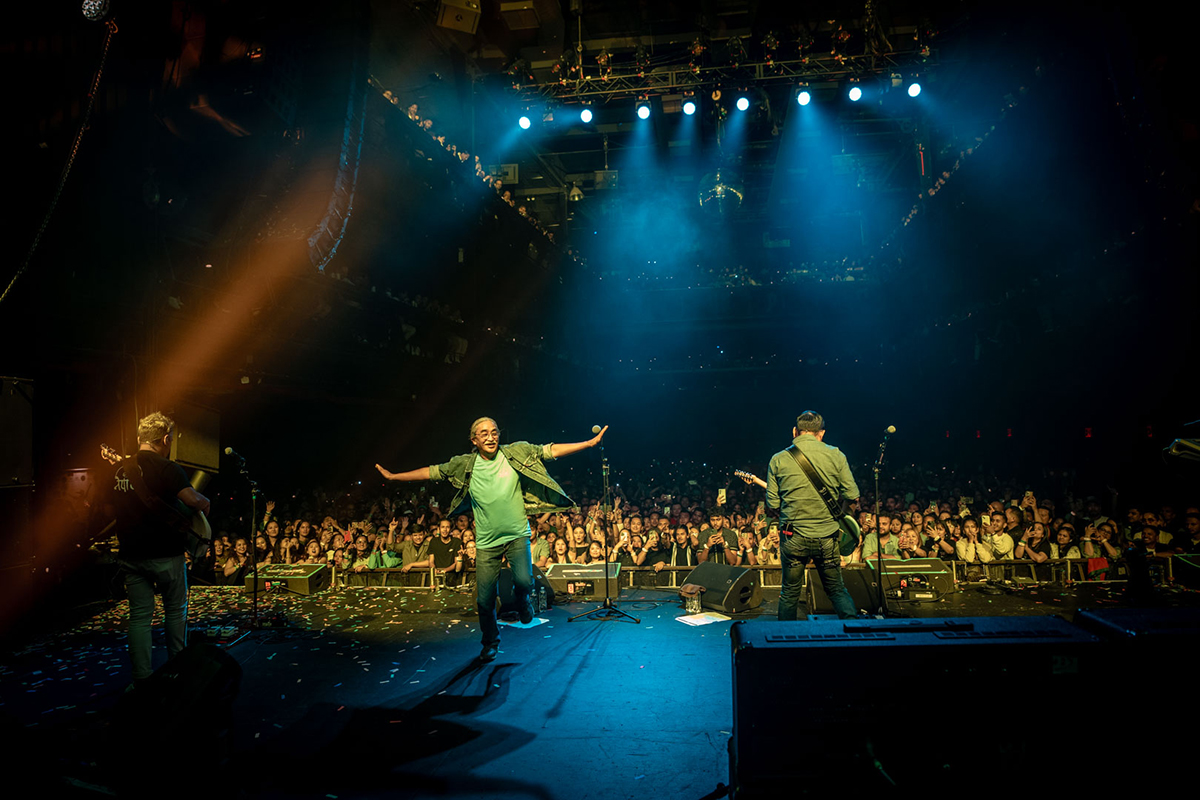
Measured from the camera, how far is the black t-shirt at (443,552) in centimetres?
791

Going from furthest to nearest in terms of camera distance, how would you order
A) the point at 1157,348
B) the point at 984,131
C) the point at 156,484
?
1. the point at 984,131
2. the point at 1157,348
3. the point at 156,484

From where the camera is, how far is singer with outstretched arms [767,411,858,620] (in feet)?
14.4

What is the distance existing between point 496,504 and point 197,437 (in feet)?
15.8

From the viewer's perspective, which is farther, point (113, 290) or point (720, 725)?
point (113, 290)

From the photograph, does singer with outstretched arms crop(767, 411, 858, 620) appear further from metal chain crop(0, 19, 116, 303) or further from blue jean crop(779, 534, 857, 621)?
metal chain crop(0, 19, 116, 303)

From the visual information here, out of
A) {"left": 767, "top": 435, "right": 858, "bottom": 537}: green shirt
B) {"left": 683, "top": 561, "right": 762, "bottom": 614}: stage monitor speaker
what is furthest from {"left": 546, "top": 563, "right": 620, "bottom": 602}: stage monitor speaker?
{"left": 767, "top": 435, "right": 858, "bottom": 537}: green shirt

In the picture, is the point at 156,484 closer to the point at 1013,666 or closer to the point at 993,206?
the point at 1013,666

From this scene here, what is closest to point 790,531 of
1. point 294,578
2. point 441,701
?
point 441,701

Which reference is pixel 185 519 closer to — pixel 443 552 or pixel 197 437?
pixel 197 437

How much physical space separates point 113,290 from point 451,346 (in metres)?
4.93

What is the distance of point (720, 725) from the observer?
10.5 feet

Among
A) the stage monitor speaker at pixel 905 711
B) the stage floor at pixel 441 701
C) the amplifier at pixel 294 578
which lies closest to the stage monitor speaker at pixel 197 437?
the amplifier at pixel 294 578

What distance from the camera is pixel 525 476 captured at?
4.78m

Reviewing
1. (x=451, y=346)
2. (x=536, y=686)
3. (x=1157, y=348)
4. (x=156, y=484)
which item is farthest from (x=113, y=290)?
(x=1157, y=348)
